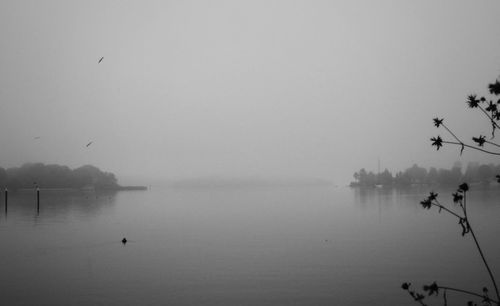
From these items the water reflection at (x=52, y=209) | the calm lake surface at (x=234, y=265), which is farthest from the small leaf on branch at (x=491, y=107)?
the water reflection at (x=52, y=209)

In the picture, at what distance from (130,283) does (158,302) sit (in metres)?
4.95

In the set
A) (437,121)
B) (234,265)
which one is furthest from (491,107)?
(234,265)

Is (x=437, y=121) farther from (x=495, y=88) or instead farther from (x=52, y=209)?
(x=52, y=209)

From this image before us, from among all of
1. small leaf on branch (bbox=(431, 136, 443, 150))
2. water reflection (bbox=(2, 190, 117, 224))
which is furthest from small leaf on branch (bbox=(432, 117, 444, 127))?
water reflection (bbox=(2, 190, 117, 224))

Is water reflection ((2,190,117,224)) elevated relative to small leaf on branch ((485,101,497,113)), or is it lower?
lower

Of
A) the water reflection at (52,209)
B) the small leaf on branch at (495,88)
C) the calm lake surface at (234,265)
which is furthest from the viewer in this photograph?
the water reflection at (52,209)

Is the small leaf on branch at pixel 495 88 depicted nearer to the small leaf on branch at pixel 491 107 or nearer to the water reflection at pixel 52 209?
the small leaf on branch at pixel 491 107

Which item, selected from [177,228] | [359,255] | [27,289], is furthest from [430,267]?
[177,228]

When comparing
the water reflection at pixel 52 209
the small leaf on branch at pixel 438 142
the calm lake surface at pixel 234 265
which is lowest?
the water reflection at pixel 52 209

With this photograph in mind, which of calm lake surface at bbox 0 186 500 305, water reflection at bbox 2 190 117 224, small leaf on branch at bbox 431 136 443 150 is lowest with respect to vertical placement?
water reflection at bbox 2 190 117 224

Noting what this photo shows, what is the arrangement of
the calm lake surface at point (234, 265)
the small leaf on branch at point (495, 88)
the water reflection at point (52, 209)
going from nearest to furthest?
the small leaf on branch at point (495, 88) < the calm lake surface at point (234, 265) < the water reflection at point (52, 209)

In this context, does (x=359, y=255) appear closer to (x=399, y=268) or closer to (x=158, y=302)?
(x=399, y=268)

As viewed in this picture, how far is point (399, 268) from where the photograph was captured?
29859 millimetres

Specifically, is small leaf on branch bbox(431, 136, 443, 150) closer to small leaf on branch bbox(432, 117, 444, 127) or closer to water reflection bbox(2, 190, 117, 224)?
small leaf on branch bbox(432, 117, 444, 127)
